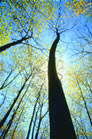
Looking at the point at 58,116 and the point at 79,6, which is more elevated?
the point at 79,6

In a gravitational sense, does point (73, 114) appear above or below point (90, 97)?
below

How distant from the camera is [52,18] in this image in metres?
9.13

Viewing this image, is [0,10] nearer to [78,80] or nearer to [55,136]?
[55,136]

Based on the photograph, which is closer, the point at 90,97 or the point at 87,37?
the point at 87,37

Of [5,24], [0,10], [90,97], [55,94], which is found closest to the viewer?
[55,94]

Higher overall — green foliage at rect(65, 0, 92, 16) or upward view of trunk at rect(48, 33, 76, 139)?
green foliage at rect(65, 0, 92, 16)

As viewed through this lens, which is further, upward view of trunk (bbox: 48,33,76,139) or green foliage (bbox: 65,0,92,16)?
green foliage (bbox: 65,0,92,16)

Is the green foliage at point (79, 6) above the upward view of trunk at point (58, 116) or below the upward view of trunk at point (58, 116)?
above

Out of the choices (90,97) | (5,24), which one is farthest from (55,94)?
(90,97)

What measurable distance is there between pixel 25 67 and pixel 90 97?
12811 millimetres

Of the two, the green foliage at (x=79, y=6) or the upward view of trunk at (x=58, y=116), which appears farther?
the green foliage at (x=79, y=6)

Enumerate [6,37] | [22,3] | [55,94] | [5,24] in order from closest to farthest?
[55,94], [22,3], [5,24], [6,37]

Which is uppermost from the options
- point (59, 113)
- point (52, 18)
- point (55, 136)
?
point (52, 18)

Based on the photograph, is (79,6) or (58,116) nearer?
(58,116)
